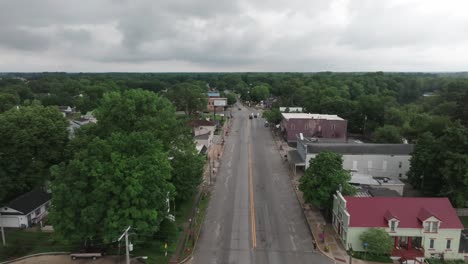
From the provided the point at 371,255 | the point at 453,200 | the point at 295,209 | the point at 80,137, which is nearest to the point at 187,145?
the point at 80,137

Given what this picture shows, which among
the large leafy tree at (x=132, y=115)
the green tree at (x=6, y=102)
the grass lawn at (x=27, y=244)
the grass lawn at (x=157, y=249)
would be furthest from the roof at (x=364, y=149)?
the green tree at (x=6, y=102)

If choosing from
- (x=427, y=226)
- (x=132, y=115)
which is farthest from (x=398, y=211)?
(x=132, y=115)

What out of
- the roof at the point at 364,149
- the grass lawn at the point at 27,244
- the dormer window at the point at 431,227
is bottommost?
the grass lawn at the point at 27,244

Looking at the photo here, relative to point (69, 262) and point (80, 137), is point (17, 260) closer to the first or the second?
point (69, 262)

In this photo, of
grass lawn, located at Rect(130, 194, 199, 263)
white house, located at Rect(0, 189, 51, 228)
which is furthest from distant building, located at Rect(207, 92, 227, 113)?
grass lawn, located at Rect(130, 194, 199, 263)

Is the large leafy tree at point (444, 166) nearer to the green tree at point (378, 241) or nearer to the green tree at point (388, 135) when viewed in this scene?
the green tree at point (378, 241)
